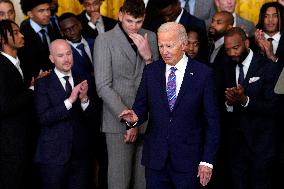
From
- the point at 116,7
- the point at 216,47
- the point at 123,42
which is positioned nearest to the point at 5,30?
the point at 123,42

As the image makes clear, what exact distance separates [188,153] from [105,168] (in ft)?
4.73

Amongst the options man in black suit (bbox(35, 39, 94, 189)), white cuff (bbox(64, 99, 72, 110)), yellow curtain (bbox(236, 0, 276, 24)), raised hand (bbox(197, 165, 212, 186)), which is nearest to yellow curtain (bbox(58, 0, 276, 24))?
yellow curtain (bbox(236, 0, 276, 24))

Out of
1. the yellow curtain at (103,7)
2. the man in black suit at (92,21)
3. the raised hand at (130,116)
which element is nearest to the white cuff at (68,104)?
the raised hand at (130,116)

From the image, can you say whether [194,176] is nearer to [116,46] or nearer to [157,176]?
[157,176]

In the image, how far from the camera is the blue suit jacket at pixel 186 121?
3234 millimetres

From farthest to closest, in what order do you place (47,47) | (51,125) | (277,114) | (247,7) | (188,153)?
(247,7), (47,47), (277,114), (51,125), (188,153)

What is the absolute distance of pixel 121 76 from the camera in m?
3.96

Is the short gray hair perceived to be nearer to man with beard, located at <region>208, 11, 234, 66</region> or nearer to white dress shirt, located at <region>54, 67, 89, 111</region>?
white dress shirt, located at <region>54, 67, 89, 111</region>

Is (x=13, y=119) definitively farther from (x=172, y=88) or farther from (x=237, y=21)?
(x=237, y=21)

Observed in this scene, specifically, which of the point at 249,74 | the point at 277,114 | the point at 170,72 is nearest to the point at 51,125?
the point at 170,72

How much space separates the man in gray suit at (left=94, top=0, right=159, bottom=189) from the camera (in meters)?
3.89

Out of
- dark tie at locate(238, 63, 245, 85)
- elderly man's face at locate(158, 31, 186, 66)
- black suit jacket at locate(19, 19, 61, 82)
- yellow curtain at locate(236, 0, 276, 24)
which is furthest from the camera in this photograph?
yellow curtain at locate(236, 0, 276, 24)

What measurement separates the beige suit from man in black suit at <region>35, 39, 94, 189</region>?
0.19 meters

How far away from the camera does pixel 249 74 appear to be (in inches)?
154
